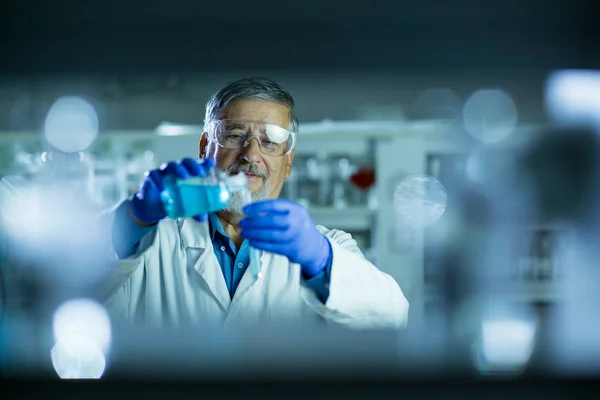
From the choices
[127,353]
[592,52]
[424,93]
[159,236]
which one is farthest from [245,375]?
[424,93]

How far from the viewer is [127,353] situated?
52cm

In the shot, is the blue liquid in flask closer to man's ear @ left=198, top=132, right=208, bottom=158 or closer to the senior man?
the senior man

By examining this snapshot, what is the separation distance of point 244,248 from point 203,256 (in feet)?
0.34

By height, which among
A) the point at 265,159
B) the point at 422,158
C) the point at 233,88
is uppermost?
the point at 422,158

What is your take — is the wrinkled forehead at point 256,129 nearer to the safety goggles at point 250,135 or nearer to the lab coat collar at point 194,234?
the safety goggles at point 250,135

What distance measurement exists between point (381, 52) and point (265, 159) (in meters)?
1.05

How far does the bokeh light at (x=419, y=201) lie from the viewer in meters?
3.74

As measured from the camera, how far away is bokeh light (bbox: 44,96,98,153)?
3490 mm

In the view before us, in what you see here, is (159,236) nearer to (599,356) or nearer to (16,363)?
(16,363)

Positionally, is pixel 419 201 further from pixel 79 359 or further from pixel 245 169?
pixel 79 359

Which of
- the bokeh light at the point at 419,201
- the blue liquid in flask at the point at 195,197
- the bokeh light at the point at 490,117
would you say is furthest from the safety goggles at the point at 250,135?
the bokeh light at the point at 490,117

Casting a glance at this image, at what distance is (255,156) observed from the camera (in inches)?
60.4

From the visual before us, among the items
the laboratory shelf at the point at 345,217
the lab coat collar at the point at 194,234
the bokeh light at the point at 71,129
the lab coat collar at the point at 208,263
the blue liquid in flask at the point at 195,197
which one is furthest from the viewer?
the laboratory shelf at the point at 345,217

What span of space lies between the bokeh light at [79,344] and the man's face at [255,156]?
0.95 m
